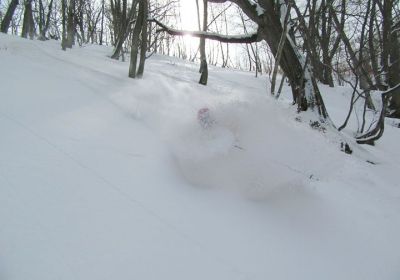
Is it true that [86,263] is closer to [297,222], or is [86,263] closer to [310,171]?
[297,222]

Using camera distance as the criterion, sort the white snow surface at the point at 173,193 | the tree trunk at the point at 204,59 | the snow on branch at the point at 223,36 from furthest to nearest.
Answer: the tree trunk at the point at 204,59, the snow on branch at the point at 223,36, the white snow surface at the point at 173,193

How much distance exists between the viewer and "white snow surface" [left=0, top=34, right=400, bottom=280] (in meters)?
1.49

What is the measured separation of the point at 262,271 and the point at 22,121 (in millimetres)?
1772

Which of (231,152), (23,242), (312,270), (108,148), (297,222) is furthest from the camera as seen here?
(231,152)

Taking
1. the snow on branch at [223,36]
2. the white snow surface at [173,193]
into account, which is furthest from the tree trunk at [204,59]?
the white snow surface at [173,193]

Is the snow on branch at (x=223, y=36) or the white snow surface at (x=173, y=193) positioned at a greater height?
the snow on branch at (x=223, y=36)

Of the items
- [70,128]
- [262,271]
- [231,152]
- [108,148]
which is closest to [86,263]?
[262,271]

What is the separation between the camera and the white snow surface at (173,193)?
4.89 feet

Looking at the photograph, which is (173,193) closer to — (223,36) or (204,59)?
(223,36)

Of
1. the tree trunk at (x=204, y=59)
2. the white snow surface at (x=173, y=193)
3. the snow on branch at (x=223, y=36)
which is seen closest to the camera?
the white snow surface at (x=173, y=193)

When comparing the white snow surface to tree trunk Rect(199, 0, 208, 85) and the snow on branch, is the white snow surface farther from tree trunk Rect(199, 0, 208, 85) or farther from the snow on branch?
tree trunk Rect(199, 0, 208, 85)

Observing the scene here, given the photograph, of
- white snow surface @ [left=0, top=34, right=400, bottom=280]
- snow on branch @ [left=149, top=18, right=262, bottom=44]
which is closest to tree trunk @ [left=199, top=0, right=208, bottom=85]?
snow on branch @ [left=149, top=18, right=262, bottom=44]

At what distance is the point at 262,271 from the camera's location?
162cm

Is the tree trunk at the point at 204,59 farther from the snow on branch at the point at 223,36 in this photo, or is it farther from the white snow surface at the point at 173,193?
the white snow surface at the point at 173,193
